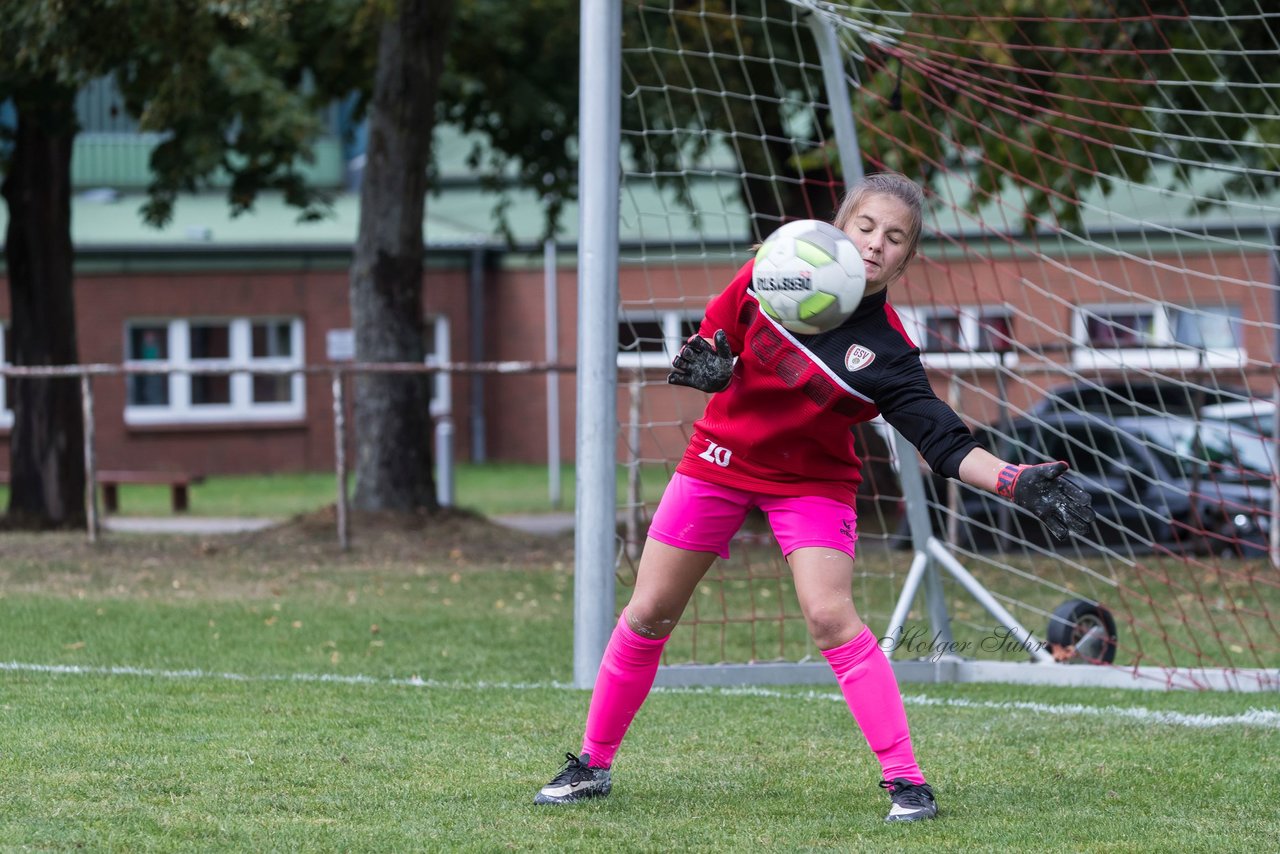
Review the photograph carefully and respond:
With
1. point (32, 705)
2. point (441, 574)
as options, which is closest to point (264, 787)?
point (32, 705)

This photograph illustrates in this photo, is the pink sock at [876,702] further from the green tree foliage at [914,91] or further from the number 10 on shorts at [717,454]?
the green tree foliage at [914,91]

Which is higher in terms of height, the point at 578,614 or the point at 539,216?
the point at 539,216

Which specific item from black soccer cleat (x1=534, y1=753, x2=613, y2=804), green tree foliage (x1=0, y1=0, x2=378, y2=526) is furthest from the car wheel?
green tree foliage (x1=0, y1=0, x2=378, y2=526)

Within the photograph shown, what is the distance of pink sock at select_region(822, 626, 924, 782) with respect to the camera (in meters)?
4.31

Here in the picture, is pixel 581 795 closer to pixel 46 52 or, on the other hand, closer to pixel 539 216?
pixel 46 52

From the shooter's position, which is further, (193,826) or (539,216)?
(539,216)

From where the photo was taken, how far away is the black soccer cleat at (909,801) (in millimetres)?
4227

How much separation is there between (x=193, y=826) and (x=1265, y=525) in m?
10.2

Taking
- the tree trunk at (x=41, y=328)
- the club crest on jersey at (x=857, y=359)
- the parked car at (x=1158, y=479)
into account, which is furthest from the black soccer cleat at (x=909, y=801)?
the tree trunk at (x=41, y=328)

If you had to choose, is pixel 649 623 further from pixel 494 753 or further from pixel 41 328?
pixel 41 328

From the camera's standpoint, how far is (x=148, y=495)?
23.4 metres

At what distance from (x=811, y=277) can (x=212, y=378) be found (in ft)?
81.2

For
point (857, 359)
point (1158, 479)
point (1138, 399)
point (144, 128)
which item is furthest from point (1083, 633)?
point (144, 128)

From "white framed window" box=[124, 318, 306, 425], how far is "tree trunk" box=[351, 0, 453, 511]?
13.9 meters
